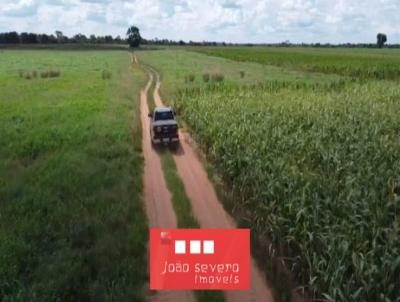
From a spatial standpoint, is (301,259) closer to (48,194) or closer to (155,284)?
(155,284)

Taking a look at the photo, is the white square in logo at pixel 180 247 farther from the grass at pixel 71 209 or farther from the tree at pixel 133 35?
the tree at pixel 133 35

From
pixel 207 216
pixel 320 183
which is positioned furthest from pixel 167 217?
pixel 320 183

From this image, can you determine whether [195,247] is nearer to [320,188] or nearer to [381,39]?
[320,188]

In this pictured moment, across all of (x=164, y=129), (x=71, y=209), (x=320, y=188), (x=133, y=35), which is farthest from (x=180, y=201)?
(x=133, y=35)

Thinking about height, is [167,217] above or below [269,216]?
below

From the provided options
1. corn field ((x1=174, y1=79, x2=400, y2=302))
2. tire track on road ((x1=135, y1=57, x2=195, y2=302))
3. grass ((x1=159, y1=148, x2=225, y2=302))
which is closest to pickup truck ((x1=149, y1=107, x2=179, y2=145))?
tire track on road ((x1=135, y1=57, x2=195, y2=302))

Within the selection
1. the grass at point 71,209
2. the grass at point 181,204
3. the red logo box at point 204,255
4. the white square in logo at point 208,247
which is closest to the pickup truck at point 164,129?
the grass at point 71,209
